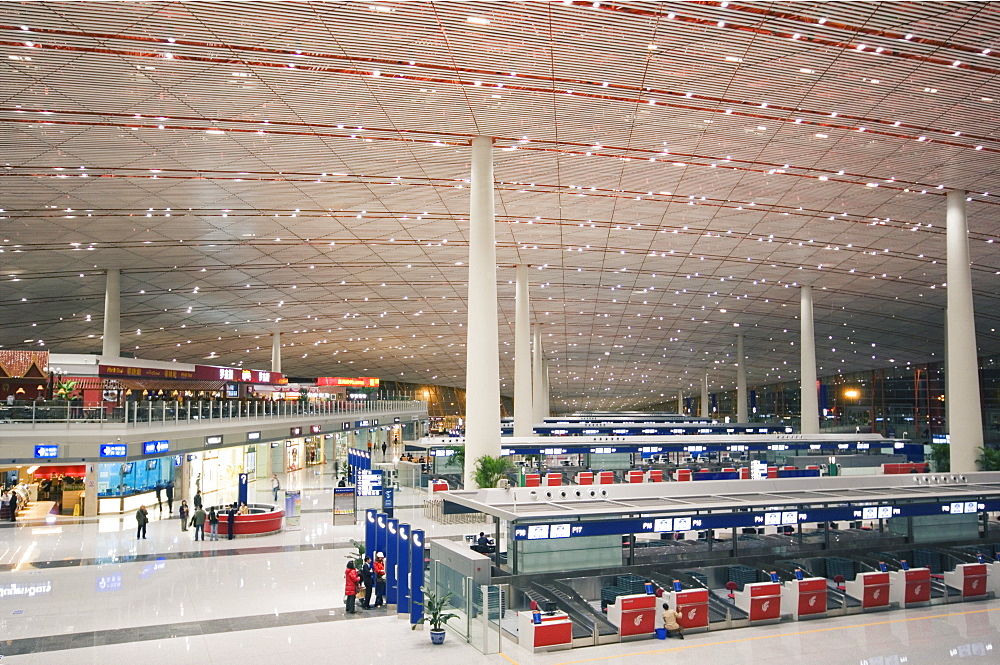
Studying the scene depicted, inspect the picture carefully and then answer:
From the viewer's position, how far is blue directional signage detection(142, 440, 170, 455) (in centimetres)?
2470


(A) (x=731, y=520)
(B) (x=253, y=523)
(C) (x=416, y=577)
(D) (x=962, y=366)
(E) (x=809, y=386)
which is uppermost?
(D) (x=962, y=366)

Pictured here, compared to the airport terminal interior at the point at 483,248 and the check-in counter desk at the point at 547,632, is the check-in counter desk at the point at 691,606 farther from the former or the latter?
the check-in counter desk at the point at 547,632

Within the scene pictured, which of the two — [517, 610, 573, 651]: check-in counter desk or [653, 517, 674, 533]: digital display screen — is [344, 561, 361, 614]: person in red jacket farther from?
[653, 517, 674, 533]: digital display screen

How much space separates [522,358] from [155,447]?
1831 centimetres

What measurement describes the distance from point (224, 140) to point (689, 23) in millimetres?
13203

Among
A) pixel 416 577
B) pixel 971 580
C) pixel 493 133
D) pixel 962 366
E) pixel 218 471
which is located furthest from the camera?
pixel 218 471

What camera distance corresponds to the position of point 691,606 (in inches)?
520

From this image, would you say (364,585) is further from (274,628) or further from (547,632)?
(547,632)

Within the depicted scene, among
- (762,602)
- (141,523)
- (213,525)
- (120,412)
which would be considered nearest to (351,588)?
(762,602)

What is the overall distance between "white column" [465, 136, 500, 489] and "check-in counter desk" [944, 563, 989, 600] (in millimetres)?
11339

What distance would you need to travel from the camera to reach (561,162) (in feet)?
83.5

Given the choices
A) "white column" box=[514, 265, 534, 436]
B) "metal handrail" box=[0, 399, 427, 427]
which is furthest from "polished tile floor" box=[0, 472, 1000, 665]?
"white column" box=[514, 265, 534, 436]

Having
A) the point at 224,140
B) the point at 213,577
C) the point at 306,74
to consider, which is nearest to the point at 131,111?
the point at 224,140

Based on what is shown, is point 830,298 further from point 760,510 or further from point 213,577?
point 213,577
